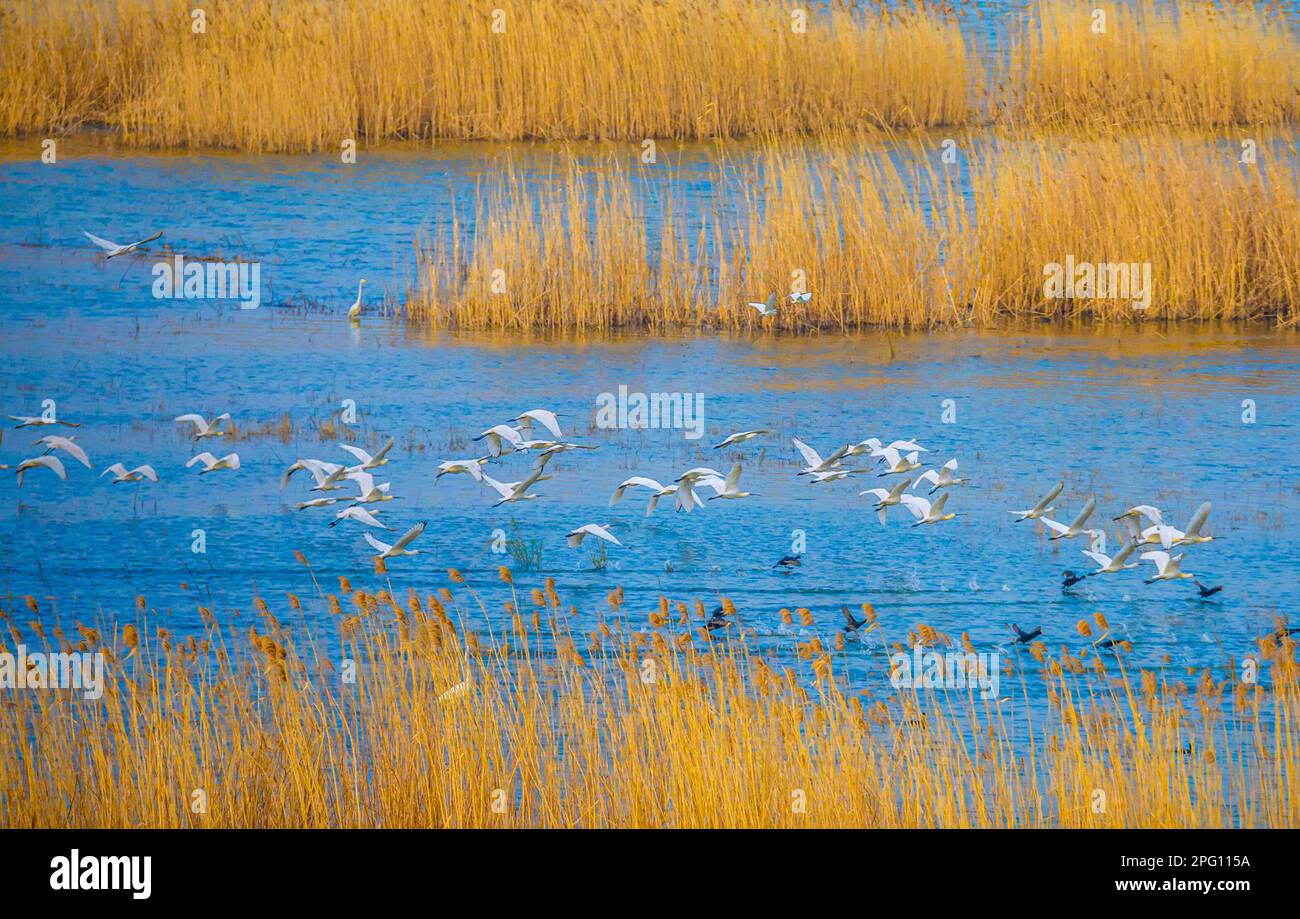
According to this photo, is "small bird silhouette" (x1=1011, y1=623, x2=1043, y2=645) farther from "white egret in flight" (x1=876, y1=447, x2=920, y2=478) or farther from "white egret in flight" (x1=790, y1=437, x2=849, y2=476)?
"white egret in flight" (x1=790, y1=437, x2=849, y2=476)

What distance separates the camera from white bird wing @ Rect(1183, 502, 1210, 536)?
6918mm

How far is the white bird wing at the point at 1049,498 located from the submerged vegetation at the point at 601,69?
240 cm

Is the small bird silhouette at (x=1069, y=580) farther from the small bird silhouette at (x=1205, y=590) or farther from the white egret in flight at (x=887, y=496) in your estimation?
A: the white egret in flight at (x=887, y=496)

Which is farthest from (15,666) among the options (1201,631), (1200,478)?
(1200,478)

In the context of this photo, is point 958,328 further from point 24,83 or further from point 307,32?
point 24,83

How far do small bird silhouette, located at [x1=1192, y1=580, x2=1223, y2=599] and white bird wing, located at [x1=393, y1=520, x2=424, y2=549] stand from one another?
2.85 metres

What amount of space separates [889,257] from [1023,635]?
2.29 metres

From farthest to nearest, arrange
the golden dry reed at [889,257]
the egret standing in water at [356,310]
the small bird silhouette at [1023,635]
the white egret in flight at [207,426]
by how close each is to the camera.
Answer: the golden dry reed at [889,257] → the egret standing in water at [356,310] → the white egret in flight at [207,426] → the small bird silhouette at [1023,635]

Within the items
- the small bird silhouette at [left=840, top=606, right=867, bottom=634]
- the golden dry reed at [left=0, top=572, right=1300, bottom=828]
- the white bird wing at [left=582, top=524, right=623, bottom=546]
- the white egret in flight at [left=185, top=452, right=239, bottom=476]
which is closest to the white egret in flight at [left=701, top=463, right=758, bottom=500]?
the white bird wing at [left=582, top=524, right=623, bottom=546]

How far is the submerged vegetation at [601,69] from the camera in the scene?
9.29m

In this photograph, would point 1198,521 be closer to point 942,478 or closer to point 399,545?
point 942,478

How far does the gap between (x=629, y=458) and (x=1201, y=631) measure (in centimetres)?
226

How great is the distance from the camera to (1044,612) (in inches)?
279

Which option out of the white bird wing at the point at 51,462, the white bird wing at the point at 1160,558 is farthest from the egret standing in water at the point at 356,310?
the white bird wing at the point at 1160,558
